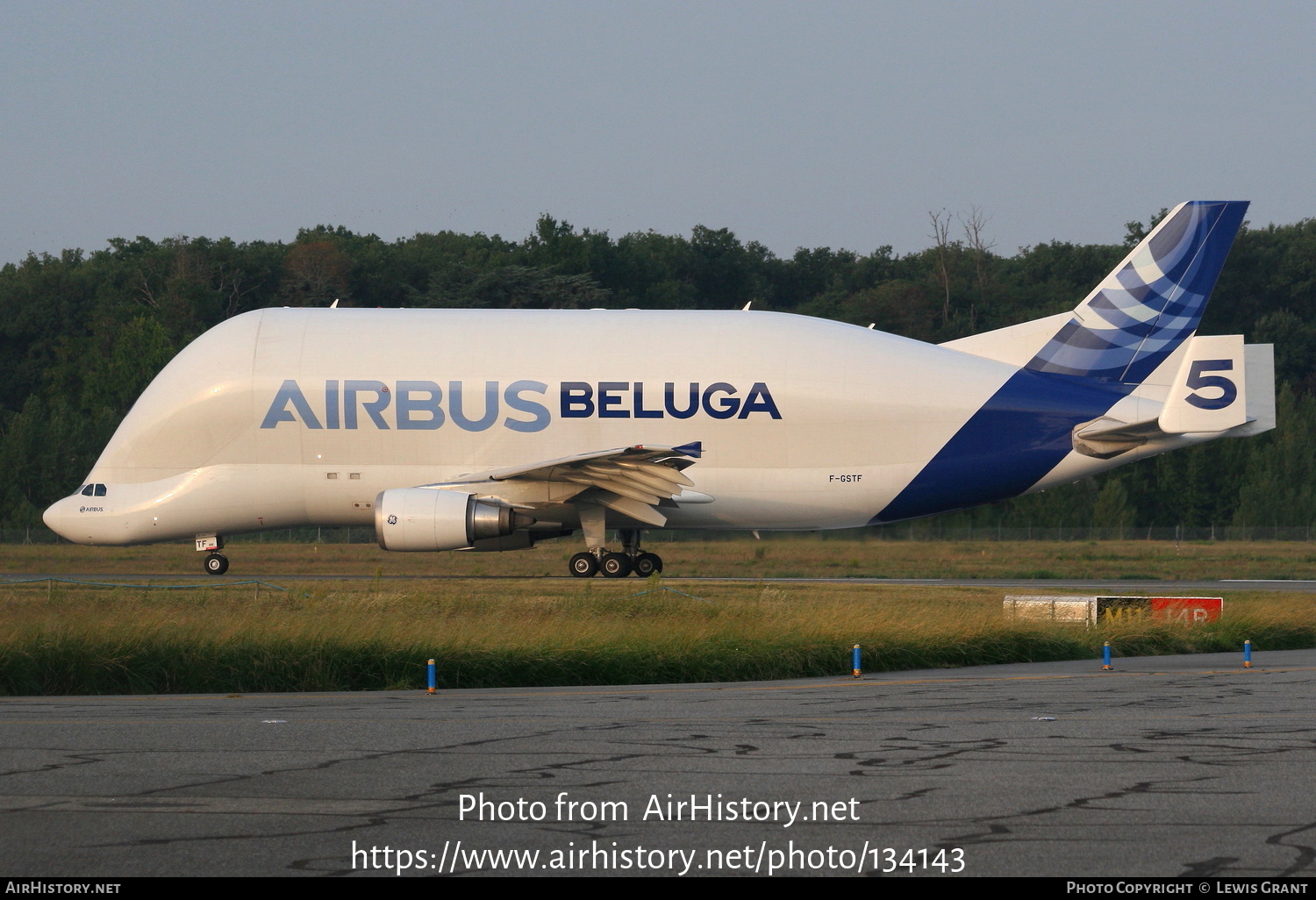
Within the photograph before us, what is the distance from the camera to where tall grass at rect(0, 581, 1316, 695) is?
609 inches

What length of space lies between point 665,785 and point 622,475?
21333 mm

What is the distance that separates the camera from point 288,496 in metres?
31.8

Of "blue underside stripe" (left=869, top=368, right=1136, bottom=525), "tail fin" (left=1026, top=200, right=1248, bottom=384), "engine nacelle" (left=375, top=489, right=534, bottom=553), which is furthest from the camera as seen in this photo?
"tail fin" (left=1026, top=200, right=1248, bottom=384)

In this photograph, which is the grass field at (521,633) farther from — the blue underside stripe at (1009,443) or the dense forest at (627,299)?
the dense forest at (627,299)

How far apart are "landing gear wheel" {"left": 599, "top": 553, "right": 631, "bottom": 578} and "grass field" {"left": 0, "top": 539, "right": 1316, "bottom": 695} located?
106 cm

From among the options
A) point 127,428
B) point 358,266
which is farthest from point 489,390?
point 358,266

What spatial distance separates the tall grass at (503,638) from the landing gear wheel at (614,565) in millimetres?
7320

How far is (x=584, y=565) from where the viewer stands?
102 feet

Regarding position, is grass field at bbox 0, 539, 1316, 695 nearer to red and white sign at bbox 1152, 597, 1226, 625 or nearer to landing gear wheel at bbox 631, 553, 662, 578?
red and white sign at bbox 1152, 597, 1226, 625

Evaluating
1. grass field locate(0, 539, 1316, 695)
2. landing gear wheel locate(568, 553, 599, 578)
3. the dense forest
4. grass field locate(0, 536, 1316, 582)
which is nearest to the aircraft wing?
landing gear wheel locate(568, 553, 599, 578)

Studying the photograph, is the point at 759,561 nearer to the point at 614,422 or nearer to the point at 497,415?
the point at 614,422

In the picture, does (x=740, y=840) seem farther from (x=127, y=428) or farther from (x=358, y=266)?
(x=358, y=266)

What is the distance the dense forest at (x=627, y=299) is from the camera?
6094 centimetres

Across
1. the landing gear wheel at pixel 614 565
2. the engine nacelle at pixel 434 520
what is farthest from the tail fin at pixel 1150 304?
the engine nacelle at pixel 434 520
